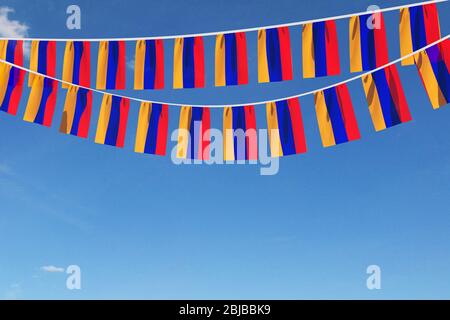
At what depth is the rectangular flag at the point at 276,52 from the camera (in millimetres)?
7613

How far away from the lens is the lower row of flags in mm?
7465

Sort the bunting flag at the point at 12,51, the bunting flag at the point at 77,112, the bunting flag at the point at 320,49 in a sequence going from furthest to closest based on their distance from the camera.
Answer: the bunting flag at the point at 77,112 < the bunting flag at the point at 12,51 < the bunting flag at the point at 320,49

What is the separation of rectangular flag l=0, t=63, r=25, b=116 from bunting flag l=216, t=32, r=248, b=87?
9.88ft

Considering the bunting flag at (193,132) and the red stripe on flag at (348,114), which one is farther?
the bunting flag at (193,132)

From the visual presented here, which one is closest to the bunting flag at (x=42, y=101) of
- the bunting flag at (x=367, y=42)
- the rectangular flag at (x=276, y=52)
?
the rectangular flag at (x=276, y=52)

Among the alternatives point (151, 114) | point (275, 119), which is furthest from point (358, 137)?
point (151, 114)

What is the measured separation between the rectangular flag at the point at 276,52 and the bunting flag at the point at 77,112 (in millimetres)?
2651

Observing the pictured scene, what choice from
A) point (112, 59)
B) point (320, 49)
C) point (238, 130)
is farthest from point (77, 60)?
point (320, 49)

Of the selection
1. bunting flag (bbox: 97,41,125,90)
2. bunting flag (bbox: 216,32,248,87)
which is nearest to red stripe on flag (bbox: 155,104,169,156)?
bunting flag (bbox: 97,41,125,90)

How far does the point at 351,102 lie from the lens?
778 centimetres

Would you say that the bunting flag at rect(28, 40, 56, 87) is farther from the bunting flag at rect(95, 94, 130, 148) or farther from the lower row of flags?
the bunting flag at rect(95, 94, 130, 148)

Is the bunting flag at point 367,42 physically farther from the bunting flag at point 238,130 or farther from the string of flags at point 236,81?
the bunting flag at point 238,130
